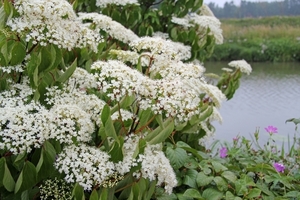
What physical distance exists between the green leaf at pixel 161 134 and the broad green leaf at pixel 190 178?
0.40 m

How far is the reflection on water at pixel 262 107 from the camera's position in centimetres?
422

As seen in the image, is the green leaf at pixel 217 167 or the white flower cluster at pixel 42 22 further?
the green leaf at pixel 217 167

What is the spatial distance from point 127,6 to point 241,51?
7.84 m

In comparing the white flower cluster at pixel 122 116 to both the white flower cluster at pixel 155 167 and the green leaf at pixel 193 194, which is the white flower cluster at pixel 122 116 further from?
the green leaf at pixel 193 194

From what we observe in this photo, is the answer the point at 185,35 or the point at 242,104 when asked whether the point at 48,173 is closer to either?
the point at 185,35

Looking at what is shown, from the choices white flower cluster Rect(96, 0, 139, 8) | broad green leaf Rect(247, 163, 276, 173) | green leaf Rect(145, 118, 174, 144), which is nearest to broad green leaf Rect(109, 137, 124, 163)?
green leaf Rect(145, 118, 174, 144)

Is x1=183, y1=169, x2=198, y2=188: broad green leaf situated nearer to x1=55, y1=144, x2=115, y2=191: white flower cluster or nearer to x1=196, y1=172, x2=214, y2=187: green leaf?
x1=196, y1=172, x2=214, y2=187: green leaf

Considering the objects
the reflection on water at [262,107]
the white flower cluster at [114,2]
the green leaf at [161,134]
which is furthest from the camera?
the reflection on water at [262,107]

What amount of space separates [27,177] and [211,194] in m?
0.67

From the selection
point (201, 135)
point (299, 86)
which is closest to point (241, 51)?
point (299, 86)

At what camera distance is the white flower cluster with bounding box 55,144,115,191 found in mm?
1083

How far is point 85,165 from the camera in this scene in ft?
3.58

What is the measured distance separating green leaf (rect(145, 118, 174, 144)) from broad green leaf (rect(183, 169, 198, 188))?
40 cm

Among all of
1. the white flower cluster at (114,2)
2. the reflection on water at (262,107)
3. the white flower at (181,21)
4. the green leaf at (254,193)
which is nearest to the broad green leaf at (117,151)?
the green leaf at (254,193)
